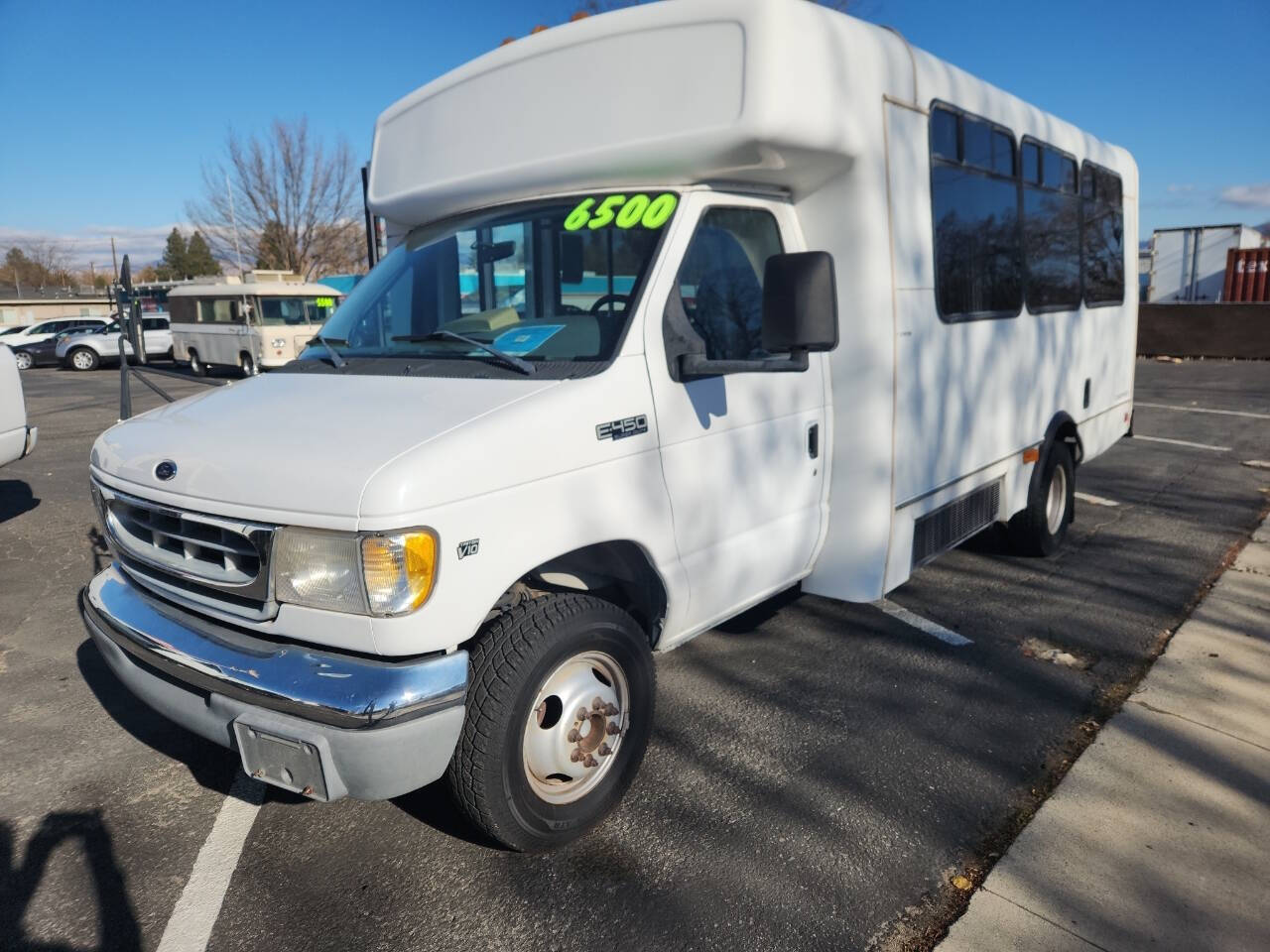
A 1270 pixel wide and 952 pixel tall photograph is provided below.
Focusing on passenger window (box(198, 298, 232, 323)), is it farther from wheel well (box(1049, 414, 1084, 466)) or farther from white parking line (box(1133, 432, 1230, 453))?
wheel well (box(1049, 414, 1084, 466))

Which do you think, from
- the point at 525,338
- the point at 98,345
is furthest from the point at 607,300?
the point at 98,345

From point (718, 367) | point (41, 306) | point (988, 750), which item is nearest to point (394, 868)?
point (718, 367)

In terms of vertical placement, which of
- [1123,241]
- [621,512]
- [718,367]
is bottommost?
[621,512]

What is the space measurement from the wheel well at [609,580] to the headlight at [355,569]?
547 mm

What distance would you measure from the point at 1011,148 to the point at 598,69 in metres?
2.81

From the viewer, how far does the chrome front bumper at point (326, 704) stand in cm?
247

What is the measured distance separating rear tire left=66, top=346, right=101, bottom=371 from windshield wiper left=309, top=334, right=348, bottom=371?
95.6 ft

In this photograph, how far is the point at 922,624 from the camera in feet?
16.6

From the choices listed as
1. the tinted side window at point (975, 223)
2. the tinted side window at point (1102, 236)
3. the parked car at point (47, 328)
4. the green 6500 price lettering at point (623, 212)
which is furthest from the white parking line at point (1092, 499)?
the parked car at point (47, 328)

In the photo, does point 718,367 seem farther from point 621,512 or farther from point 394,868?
point 394,868

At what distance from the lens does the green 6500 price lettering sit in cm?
341

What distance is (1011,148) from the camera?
5.23 meters

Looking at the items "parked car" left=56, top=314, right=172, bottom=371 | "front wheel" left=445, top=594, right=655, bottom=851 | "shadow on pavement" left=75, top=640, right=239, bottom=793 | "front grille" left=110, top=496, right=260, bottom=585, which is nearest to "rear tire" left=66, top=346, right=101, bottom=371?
"parked car" left=56, top=314, right=172, bottom=371

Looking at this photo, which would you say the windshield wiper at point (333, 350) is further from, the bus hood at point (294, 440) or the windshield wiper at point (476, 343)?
the windshield wiper at point (476, 343)
